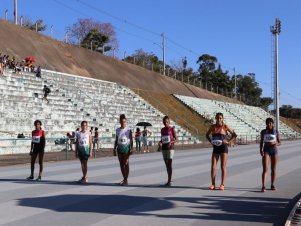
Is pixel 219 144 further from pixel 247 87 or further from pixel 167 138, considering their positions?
pixel 247 87

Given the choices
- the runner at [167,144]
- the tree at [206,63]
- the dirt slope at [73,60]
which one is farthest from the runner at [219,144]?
the tree at [206,63]

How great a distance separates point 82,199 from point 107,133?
24279mm

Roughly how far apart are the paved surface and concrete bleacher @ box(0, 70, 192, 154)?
14.4 meters

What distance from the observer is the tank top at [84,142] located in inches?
550

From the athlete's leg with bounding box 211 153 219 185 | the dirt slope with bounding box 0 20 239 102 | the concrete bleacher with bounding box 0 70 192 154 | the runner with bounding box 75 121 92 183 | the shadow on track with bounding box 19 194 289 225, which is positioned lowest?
the shadow on track with bounding box 19 194 289 225

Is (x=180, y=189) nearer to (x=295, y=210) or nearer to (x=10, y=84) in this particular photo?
(x=295, y=210)

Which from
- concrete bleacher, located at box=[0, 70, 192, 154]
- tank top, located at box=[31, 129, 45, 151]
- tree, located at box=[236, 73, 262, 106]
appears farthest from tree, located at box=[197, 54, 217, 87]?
tank top, located at box=[31, 129, 45, 151]

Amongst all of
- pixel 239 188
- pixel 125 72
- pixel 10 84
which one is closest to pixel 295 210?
pixel 239 188

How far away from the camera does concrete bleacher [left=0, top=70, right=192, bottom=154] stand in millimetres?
29234

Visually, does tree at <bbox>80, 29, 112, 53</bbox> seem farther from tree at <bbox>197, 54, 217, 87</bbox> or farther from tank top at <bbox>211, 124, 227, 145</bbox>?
tank top at <bbox>211, 124, 227, 145</bbox>

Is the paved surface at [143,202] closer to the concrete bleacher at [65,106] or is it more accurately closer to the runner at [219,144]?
the runner at [219,144]

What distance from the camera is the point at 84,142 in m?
14.0

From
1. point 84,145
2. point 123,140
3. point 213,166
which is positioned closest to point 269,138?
point 213,166

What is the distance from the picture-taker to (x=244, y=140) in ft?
183
